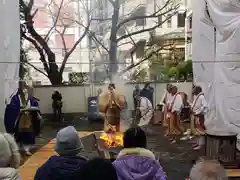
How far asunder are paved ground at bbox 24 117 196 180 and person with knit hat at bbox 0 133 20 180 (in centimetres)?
405

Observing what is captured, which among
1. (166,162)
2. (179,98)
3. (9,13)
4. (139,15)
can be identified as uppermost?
(139,15)

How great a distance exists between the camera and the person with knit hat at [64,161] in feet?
9.19

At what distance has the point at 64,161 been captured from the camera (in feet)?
9.47

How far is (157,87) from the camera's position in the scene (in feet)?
55.2

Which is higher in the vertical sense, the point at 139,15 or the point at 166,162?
the point at 139,15

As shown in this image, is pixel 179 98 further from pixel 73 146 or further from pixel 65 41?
pixel 65 41

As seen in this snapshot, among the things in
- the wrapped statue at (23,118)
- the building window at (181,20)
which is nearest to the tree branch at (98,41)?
the building window at (181,20)

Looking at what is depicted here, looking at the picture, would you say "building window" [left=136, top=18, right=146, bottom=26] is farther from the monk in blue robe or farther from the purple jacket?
the purple jacket

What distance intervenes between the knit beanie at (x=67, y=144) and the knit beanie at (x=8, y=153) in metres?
0.29

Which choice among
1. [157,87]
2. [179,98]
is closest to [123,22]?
[157,87]

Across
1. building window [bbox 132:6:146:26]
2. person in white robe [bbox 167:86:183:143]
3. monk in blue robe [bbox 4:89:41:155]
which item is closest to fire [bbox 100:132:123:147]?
monk in blue robe [bbox 4:89:41:155]

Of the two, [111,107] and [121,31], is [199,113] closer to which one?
[111,107]

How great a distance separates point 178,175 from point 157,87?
1010 centimetres

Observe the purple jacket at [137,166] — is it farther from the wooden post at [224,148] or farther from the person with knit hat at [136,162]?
the wooden post at [224,148]
